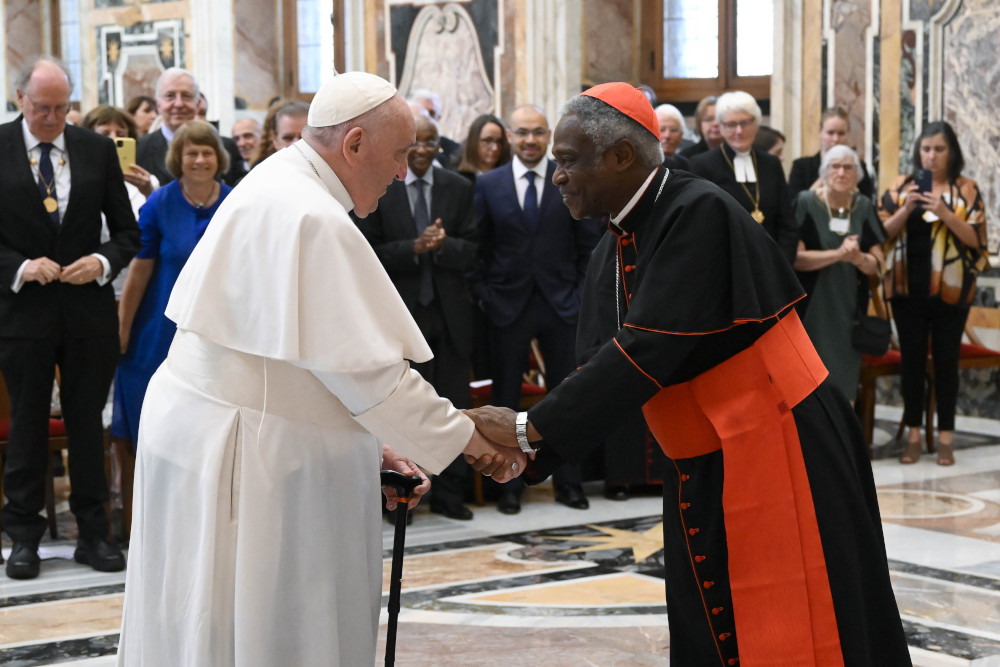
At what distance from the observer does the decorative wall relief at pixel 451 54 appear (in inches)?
446

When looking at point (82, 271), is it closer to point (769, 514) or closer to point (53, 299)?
point (53, 299)

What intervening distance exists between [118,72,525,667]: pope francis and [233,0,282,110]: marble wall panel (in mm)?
11361

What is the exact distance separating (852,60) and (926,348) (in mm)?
2933

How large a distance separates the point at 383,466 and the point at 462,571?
2.16 m

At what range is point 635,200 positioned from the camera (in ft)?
10.2

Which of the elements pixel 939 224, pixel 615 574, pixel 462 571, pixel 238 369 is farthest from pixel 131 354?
pixel 939 224

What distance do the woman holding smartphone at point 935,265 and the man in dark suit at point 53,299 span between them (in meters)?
4.77

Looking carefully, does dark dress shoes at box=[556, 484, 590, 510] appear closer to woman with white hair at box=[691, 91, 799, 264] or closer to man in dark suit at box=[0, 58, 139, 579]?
woman with white hair at box=[691, 91, 799, 264]

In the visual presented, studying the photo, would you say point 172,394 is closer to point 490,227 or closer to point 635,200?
point 635,200

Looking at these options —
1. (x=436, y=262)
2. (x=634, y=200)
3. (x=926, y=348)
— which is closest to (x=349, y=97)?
(x=634, y=200)

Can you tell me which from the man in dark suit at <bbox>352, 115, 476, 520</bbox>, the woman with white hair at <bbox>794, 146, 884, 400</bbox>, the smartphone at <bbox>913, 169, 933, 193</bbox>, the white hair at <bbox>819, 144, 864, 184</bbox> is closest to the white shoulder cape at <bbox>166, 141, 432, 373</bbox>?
the man in dark suit at <bbox>352, 115, 476, 520</bbox>

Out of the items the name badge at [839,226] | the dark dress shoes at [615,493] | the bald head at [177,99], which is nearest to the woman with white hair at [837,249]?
the name badge at [839,226]

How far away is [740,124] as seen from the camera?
7129mm

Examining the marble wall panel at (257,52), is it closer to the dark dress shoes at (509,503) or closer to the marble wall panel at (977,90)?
the marble wall panel at (977,90)
